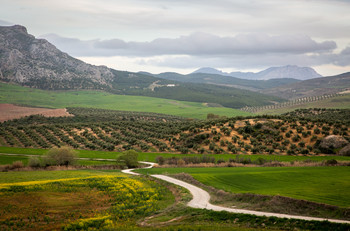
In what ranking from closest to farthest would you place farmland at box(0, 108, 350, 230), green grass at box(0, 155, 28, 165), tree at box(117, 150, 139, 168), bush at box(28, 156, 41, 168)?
farmland at box(0, 108, 350, 230) < bush at box(28, 156, 41, 168) < green grass at box(0, 155, 28, 165) < tree at box(117, 150, 139, 168)

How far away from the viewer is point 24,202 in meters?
33.1

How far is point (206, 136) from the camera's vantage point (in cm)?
8388

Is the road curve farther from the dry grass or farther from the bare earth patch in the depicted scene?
the bare earth patch

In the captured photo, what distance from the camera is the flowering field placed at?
92.0ft

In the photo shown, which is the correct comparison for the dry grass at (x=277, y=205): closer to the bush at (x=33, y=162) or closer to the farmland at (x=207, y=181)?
the farmland at (x=207, y=181)

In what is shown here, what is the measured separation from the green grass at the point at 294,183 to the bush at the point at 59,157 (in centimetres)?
2544

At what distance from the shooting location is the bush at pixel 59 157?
6031 centimetres

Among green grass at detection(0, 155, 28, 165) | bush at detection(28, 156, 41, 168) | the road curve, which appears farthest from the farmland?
bush at detection(28, 156, 41, 168)

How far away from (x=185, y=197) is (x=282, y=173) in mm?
14017

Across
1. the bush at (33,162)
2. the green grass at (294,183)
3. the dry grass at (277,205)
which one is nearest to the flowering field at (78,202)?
→ the dry grass at (277,205)

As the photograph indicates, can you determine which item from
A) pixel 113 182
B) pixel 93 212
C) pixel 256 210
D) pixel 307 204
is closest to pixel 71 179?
pixel 113 182

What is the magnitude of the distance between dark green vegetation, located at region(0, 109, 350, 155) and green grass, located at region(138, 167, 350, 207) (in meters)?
31.8

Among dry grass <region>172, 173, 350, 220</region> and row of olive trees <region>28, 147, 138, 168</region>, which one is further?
row of olive trees <region>28, 147, 138, 168</region>

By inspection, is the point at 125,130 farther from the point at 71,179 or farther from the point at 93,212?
the point at 93,212
